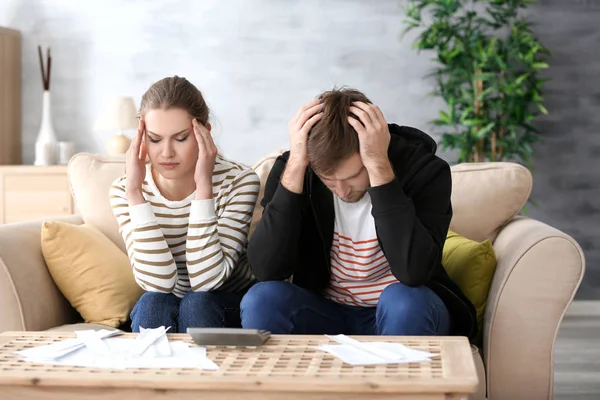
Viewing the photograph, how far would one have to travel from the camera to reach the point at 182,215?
7.70ft

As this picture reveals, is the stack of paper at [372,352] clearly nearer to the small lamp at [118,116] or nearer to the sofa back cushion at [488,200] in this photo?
the sofa back cushion at [488,200]

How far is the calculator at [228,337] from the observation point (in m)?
1.67

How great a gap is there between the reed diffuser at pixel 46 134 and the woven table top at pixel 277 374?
3.37m

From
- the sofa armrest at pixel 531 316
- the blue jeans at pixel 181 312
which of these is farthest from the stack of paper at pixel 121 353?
the sofa armrest at pixel 531 316

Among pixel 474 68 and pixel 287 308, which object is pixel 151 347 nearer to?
pixel 287 308

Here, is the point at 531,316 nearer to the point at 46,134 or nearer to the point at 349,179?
the point at 349,179

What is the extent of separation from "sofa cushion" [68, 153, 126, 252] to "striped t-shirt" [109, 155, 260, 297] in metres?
0.29

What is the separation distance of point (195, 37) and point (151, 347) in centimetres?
359

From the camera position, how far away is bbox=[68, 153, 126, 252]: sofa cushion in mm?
2672

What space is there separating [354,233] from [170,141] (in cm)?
56

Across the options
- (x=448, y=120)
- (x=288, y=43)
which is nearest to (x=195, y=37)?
(x=288, y=43)

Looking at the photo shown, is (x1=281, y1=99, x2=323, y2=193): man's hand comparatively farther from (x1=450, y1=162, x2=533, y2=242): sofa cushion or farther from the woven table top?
(x1=450, y1=162, x2=533, y2=242): sofa cushion

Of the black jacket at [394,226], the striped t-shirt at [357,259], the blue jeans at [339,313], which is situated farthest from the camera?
the striped t-shirt at [357,259]

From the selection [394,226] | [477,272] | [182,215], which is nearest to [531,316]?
[477,272]
